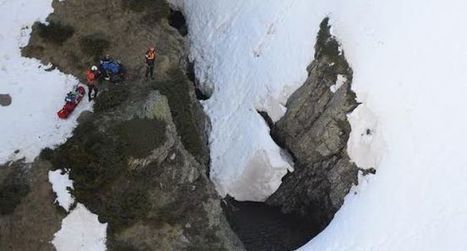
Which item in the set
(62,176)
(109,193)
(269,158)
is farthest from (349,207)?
(62,176)

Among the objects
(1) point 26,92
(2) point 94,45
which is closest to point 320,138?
(2) point 94,45

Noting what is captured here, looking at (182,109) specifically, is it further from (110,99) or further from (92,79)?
(92,79)

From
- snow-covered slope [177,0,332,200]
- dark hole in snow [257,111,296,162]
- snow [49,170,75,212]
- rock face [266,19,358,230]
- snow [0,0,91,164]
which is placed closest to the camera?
snow [49,170,75,212]

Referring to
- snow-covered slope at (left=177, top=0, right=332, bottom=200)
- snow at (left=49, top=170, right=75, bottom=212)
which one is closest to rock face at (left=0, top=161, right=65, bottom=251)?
snow at (left=49, top=170, right=75, bottom=212)

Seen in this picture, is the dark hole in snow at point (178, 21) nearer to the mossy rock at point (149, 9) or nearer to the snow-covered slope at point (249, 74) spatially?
the snow-covered slope at point (249, 74)

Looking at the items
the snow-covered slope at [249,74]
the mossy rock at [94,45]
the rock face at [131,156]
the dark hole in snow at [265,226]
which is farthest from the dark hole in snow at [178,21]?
the dark hole in snow at [265,226]

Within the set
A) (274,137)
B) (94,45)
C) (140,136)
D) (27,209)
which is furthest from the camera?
(274,137)

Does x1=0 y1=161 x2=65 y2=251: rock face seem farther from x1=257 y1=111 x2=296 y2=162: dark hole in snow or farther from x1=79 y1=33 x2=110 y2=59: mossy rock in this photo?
x1=257 y1=111 x2=296 y2=162: dark hole in snow
